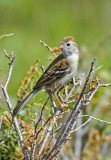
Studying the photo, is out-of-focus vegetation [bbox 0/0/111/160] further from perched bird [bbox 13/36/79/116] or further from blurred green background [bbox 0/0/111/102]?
perched bird [bbox 13/36/79/116]

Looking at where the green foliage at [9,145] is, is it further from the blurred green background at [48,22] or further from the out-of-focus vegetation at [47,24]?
the blurred green background at [48,22]

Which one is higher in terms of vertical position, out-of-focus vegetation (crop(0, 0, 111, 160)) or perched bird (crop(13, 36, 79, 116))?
out-of-focus vegetation (crop(0, 0, 111, 160))

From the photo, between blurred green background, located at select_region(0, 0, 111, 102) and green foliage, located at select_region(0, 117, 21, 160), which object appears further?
blurred green background, located at select_region(0, 0, 111, 102)

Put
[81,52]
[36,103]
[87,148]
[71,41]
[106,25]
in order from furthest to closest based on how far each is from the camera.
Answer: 1. [106,25]
2. [81,52]
3. [87,148]
4. [71,41]
5. [36,103]

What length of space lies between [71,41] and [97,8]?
437 centimetres

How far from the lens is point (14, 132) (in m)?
2.81

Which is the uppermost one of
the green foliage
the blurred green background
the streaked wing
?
the blurred green background

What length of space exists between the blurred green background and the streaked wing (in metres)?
3.24

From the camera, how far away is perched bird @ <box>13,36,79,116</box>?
3.51 meters

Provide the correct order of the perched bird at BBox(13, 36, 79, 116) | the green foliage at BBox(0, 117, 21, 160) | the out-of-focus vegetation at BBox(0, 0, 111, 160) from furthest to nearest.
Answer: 1. the out-of-focus vegetation at BBox(0, 0, 111, 160)
2. the perched bird at BBox(13, 36, 79, 116)
3. the green foliage at BBox(0, 117, 21, 160)

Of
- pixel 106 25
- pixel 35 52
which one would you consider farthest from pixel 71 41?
pixel 106 25

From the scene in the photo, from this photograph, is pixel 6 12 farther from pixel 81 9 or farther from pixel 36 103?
pixel 36 103

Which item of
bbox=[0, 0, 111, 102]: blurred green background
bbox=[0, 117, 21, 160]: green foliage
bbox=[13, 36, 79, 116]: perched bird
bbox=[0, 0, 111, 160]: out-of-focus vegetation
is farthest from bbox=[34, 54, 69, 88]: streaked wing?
bbox=[0, 0, 111, 102]: blurred green background

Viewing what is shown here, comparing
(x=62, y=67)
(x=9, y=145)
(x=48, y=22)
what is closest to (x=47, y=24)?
(x=48, y=22)
